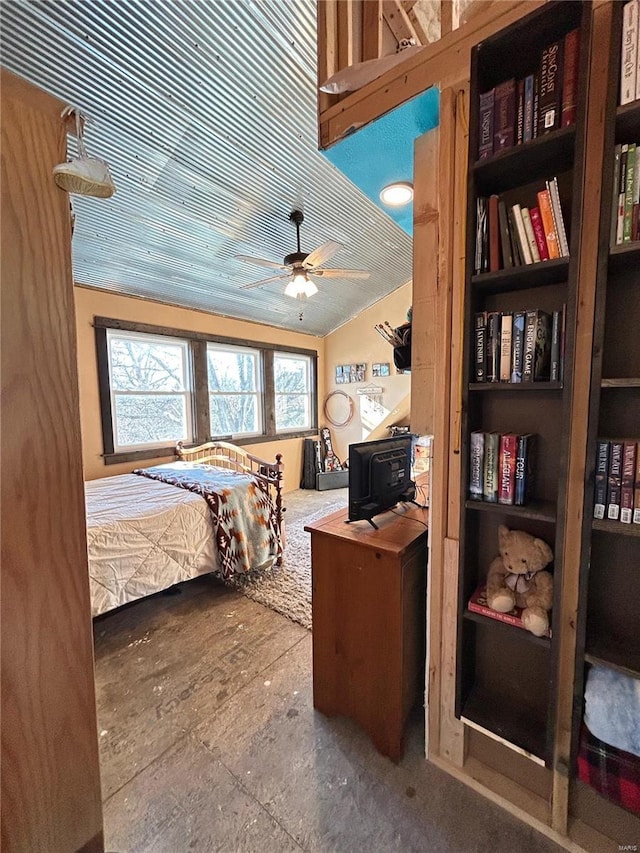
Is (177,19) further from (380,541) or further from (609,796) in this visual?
(609,796)

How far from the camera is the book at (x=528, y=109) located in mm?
986

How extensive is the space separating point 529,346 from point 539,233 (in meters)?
0.33

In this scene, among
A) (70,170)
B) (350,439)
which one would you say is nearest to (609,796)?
(70,170)

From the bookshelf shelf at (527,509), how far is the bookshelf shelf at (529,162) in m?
0.99

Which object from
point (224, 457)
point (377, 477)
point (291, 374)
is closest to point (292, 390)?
point (291, 374)

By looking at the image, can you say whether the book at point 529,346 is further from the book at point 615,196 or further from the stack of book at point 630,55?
the stack of book at point 630,55

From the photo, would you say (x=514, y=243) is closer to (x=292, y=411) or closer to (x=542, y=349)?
(x=542, y=349)

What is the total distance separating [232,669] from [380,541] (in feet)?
3.91

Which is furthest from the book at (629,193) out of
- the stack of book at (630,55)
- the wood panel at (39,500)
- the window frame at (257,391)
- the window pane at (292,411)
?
the window pane at (292,411)

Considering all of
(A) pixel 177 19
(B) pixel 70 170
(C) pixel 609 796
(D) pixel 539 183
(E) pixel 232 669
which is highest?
(A) pixel 177 19

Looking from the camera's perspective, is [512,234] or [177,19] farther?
[177,19]

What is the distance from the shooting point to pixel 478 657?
1345 mm

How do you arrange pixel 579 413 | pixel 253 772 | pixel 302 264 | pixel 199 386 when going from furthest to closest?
pixel 199 386 → pixel 302 264 → pixel 253 772 → pixel 579 413

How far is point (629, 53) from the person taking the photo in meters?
0.83
